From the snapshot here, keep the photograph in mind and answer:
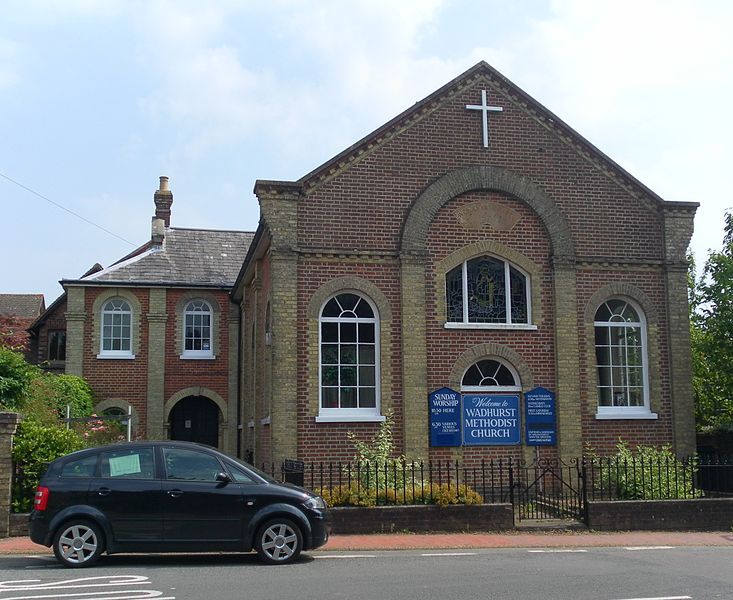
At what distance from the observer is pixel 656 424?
58.2 feet

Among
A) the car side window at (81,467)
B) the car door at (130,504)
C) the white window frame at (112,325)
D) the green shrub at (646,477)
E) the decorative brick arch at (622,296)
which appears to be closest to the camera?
the car door at (130,504)

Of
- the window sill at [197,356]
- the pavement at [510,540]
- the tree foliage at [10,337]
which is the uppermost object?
the tree foliage at [10,337]

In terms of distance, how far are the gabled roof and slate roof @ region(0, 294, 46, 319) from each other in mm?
36698

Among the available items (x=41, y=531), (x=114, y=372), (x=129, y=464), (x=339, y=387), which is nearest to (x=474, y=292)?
(x=339, y=387)

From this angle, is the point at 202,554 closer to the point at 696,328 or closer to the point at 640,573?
the point at 640,573

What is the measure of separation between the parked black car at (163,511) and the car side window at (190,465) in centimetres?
1

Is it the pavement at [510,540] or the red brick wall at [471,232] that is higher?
the red brick wall at [471,232]

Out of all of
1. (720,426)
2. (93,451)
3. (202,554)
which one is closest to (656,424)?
(720,426)

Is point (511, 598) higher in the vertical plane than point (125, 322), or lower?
lower

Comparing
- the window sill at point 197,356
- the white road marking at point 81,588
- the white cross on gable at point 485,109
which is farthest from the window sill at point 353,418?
the window sill at point 197,356

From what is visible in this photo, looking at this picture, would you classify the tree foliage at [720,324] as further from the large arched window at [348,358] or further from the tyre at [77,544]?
the tyre at [77,544]

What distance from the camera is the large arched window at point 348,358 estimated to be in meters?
16.8

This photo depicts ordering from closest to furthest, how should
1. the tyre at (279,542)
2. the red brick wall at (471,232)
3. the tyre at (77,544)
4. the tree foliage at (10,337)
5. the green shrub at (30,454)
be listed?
the tyre at (77,544) < the tyre at (279,542) < the green shrub at (30,454) < the red brick wall at (471,232) < the tree foliage at (10,337)

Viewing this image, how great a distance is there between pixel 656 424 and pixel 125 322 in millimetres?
16171
